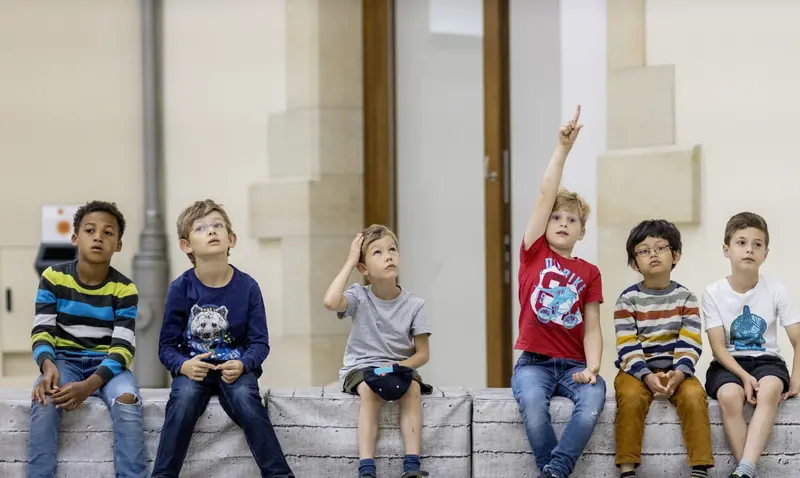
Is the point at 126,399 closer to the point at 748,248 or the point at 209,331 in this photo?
the point at 209,331

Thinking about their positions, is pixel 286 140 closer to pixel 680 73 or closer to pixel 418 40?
pixel 418 40

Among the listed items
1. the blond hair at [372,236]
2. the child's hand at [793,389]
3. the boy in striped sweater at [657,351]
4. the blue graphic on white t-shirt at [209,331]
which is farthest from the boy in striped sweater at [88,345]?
the child's hand at [793,389]

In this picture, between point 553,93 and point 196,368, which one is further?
point 553,93

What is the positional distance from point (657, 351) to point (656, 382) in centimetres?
14

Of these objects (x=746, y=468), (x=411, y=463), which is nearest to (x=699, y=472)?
(x=746, y=468)

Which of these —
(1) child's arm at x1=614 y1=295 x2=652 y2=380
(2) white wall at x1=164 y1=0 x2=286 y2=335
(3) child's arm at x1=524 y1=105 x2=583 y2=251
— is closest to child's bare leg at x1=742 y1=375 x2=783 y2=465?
(1) child's arm at x1=614 y1=295 x2=652 y2=380

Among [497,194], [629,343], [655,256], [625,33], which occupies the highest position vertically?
[625,33]

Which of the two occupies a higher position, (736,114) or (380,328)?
(736,114)

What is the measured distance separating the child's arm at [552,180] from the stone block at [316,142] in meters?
2.37

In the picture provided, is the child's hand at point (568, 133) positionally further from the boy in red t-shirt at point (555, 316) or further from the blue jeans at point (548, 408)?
the blue jeans at point (548, 408)

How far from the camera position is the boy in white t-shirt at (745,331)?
450cm

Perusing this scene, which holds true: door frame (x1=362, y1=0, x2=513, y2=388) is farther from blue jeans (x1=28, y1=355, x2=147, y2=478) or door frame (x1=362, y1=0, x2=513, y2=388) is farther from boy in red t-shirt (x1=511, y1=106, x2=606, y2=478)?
blue jeans (x1=28, y1=355, x2=147, y2=478)

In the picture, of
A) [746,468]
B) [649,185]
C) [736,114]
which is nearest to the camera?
[746,468]

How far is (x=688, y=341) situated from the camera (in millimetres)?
4555
